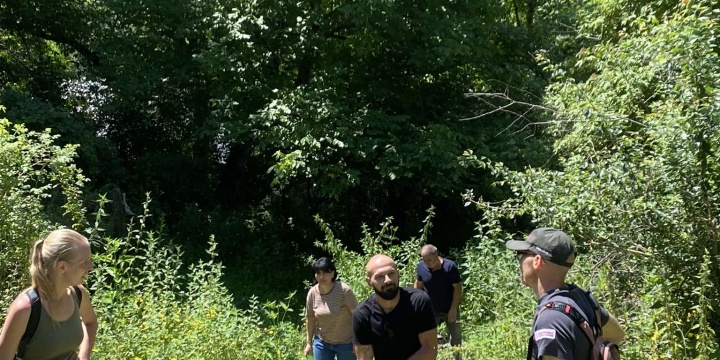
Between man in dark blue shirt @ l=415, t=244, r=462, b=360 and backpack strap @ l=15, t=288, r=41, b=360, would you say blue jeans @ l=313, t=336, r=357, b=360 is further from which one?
backpack strap @ l=15, t=288, r=41, b=360

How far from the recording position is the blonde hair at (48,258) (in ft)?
9.50

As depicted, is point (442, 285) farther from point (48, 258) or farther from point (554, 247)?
point (48, 258)

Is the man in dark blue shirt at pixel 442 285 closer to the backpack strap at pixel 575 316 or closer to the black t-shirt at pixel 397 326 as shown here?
the black t-shirt at pixel 397 326

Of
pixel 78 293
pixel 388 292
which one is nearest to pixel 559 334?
pixel 388 292

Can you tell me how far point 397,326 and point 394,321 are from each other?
1.3 inches

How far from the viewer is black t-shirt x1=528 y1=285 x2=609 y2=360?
7.23 feet

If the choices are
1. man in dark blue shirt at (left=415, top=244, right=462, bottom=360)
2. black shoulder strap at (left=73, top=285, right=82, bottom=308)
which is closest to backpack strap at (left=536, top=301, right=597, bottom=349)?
black shoulder strap at (left=73, top=285, right=82, bottom=308)

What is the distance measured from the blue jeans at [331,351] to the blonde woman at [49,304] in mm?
2593

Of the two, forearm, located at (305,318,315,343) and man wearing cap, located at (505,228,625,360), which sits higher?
man wearing cap, located at (505,228,625,360)

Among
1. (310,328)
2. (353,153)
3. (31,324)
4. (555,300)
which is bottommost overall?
(310,328)

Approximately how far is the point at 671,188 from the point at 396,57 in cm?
871

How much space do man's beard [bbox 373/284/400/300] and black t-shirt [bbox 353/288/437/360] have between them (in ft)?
0.32

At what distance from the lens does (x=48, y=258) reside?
2.89 meters

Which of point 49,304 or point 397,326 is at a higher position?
point 49,304
